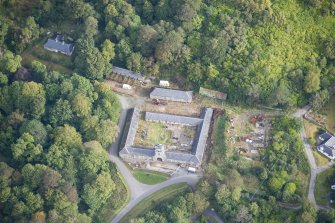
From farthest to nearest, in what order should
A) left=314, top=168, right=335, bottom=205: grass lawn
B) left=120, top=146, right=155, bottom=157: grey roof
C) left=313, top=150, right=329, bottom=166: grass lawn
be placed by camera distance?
left=313, top=150, right=329, bottom=166: grass lawn
left=120, top=146, right=155, bottom=157: grey roof
left=314, top=168, right=335, bottom=205: grass lawn

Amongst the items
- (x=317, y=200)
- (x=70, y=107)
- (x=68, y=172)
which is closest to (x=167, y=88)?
(x=70, y=107)

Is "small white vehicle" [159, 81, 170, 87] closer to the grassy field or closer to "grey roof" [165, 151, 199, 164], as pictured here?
"grey roof" [165, 151, 199, 164]

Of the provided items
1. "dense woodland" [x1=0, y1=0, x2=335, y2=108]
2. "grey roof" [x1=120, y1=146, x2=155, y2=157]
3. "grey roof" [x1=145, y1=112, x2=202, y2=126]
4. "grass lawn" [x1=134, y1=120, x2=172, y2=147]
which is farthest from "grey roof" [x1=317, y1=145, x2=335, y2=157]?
"grey roof" [x1=120, y1=146, x2=155, y2=157]

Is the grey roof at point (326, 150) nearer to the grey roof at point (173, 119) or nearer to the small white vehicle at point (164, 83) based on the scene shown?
the grey roof at point (173, 119)

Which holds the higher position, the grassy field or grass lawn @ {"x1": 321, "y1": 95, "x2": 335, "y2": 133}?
grass lawn @ {"x1": 321, "y1": 95, "x2": 335, "y2": 133}

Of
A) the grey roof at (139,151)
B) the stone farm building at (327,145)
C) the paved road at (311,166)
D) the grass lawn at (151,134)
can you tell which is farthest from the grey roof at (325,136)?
the grey roof at (139,151)

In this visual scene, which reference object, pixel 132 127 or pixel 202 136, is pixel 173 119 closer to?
pixel 202 136

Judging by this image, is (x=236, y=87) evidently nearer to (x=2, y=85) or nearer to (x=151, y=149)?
(x=151, y=149)

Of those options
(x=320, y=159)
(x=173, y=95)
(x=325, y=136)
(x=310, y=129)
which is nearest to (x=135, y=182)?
(x=173, y=95)
